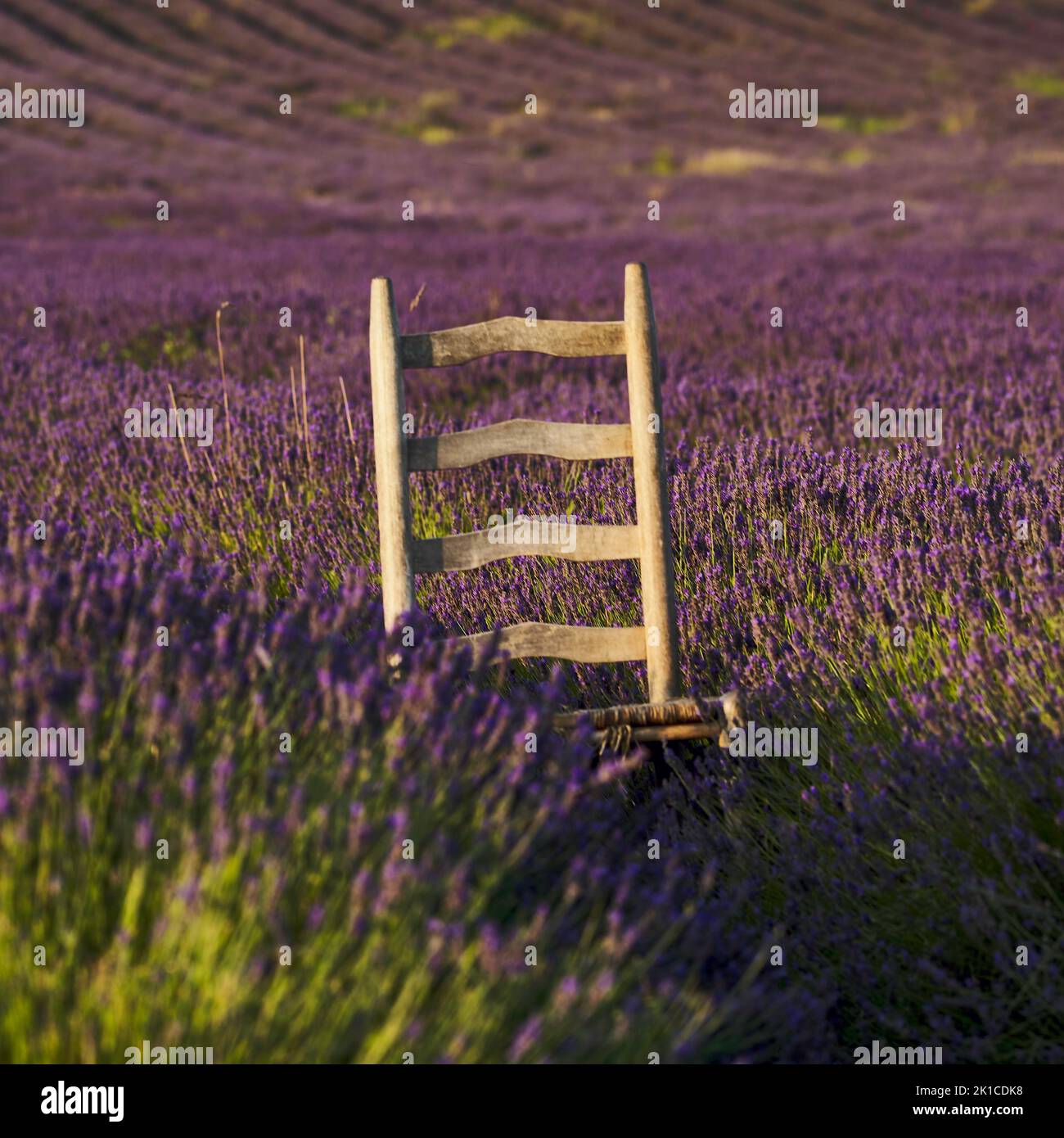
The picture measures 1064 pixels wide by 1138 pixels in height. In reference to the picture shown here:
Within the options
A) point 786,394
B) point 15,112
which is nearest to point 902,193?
point 786,394

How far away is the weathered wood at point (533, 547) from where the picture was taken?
3057mm

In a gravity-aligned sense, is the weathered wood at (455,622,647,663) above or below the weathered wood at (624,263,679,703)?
below

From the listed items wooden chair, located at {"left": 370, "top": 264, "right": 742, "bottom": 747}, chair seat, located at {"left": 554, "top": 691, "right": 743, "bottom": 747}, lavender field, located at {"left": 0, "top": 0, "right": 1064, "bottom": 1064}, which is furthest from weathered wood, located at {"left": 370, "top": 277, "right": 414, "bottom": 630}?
chair seat, located at {"left": 554, "top": 691, "right": 743, "bottom": 747}

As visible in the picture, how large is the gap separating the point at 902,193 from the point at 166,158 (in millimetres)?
10657

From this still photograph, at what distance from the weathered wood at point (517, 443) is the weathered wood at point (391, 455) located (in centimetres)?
6

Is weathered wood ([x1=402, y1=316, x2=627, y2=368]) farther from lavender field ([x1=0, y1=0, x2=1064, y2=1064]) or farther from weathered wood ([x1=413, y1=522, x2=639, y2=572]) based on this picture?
lavender field ([x1=0, y1=0, x2=1064, y2=1064])

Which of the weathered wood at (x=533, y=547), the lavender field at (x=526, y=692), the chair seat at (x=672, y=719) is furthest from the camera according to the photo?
the weathered wood at (x=533, y=547)

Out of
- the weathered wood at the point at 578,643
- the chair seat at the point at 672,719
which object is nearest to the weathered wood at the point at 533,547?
the weathered wood at the point at 578,643

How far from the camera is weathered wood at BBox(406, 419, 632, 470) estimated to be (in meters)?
3.06

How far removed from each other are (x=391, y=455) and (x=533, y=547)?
372 mm

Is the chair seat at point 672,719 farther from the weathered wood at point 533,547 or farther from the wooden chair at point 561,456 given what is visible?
the weathered wood at point 533,547

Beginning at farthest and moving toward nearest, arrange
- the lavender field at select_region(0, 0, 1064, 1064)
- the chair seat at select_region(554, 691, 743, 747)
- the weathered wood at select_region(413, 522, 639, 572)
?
1. the weathered wood at select_region(413, 522, 639, 572)
2. the chair seat at select_region(554, 691, 743, 747)
3. the lavender field at select_region(0, 0, 1064, 1064)

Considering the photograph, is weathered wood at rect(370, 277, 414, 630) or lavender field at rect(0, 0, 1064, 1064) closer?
lavender field at rect(0, 0, 1064, 1064)
